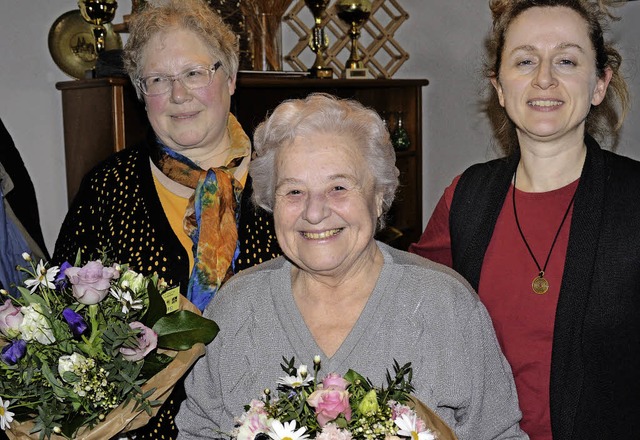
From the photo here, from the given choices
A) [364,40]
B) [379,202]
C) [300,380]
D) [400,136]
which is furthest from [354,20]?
[300,380]

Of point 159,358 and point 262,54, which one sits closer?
point 159,358

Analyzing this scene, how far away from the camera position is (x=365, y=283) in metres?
1.73

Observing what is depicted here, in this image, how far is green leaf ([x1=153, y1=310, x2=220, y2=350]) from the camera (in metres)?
1.56

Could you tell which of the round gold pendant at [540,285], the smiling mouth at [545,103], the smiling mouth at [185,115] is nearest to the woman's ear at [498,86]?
the smiling mouth at [545,103]

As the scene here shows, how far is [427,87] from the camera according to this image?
4668 mm

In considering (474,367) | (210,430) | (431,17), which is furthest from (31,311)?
(431,17)

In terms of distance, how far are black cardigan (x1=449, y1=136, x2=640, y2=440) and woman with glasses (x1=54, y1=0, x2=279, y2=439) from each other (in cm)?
75

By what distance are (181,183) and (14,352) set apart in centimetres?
82

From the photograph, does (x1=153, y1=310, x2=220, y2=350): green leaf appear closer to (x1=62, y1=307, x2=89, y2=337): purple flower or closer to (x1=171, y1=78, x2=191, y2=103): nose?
(x1=62, y1=307, x2=89, y2=337): purple flower

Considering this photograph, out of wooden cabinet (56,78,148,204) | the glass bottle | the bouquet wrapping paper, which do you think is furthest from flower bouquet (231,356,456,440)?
the glass bottle

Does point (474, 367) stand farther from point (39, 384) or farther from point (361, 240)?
point (39, 384)

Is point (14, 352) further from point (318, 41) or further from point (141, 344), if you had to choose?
point (318, 41)

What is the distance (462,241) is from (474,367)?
45 centimetres

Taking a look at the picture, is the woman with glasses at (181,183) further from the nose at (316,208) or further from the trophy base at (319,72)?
the trophy base at (319,72)
